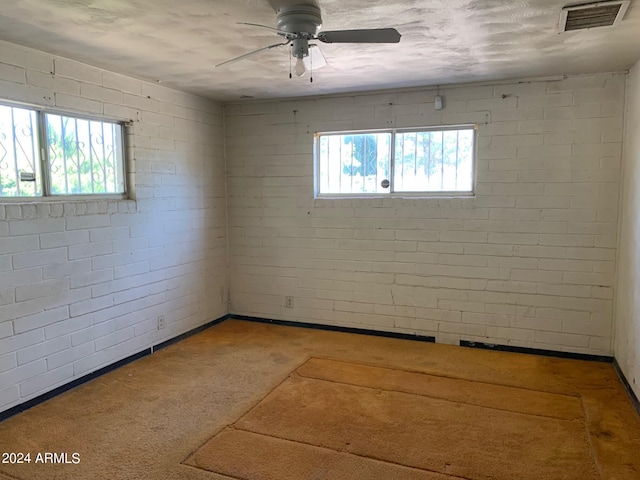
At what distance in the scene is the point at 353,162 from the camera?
4582mm

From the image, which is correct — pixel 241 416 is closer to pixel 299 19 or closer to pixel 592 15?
pixel 299 19

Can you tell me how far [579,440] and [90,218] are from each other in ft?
12.1

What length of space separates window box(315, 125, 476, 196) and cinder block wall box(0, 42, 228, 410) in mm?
1312

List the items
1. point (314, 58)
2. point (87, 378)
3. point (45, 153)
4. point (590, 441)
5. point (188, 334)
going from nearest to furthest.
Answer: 1. point (590, 441)
2. point (314, 58)
3. point (45, 153)
4. point (87, 378)
5. point (188, 334)

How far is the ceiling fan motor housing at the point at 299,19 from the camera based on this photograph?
2197mm

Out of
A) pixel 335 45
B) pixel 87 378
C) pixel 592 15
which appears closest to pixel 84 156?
pixel 87 378

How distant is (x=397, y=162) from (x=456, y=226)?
0.86 m

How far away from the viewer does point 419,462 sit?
2400 mm

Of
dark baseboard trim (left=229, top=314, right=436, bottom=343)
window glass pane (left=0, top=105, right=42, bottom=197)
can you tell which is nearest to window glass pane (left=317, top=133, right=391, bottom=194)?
dark baseboard trim (left=229, top=314, right=436, bottom=343)

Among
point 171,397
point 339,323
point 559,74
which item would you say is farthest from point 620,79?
point 171,397

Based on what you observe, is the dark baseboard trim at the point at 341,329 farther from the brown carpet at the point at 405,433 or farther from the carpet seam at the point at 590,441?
the carpet seam at the point at 590,441

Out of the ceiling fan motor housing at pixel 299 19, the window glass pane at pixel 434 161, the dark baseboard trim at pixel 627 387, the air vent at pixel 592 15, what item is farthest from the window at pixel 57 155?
the dark baseboard trim at pixel 627 387

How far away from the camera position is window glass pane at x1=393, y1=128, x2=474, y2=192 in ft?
13.7

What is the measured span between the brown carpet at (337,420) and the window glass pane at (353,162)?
1.69 metres
